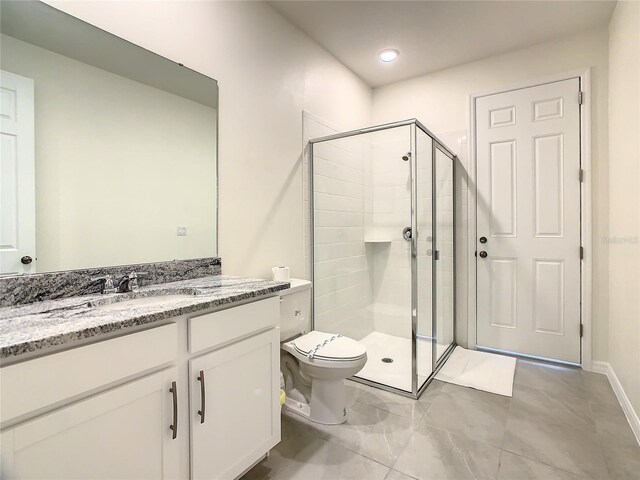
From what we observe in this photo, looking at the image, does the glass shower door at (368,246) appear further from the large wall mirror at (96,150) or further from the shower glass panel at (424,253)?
the large wall mirror at (96,150)

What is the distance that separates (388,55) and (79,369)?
3.01 m

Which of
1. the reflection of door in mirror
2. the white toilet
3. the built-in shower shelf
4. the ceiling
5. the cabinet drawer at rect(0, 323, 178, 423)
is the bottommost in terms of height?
the white toilet

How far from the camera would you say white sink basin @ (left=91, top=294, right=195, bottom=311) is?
1190mm

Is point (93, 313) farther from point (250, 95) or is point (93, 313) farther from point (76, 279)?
point (250, 95)

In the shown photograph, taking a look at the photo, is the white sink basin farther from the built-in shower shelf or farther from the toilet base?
the built-in shower shelf

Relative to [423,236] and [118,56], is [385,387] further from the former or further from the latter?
[118,56]

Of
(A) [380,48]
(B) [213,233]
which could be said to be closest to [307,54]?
(A) [380,48]

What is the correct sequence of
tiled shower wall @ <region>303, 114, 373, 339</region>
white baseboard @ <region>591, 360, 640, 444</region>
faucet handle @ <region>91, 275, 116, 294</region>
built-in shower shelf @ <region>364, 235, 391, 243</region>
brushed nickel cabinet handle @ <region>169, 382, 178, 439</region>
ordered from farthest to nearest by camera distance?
built-in shower shelf @ <region>364, 235, 391, 243</region>, tiled shower wall @ <region>303, 114, 373, 339</region>, white baseboard @ <region>591, 360, 640, 444</region>, faucet handle @ <region>91, 275, 116, 294</region>, brushed nickel cabinet handle @ <region>169, 382, 178, 439</region>

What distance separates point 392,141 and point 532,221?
4.46 feet

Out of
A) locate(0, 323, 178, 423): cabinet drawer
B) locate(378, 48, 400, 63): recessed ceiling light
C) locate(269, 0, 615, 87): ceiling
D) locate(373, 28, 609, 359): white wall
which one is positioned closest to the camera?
locate(0, 323, 178, 423): cabinet drawer

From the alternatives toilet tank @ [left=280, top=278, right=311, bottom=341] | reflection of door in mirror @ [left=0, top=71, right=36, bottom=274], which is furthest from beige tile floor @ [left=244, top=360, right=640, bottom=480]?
reflection of door in mirror @ [left=0, top=71, right=36, bottom=274]

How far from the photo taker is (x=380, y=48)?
272 cm

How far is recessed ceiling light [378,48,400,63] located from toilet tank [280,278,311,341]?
2.10 metres

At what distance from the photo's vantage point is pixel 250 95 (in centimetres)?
205
